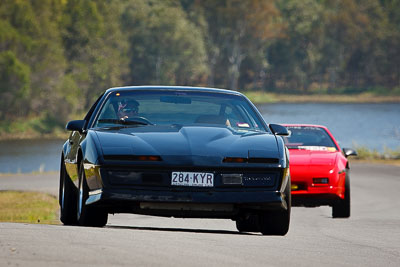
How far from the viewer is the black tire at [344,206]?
48.8 ft

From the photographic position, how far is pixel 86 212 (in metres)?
8.82

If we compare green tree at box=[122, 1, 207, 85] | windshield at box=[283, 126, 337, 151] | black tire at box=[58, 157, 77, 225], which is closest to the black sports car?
black tire at box=[58, 157, 77, 225]

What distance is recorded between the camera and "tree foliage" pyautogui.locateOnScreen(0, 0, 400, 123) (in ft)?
269

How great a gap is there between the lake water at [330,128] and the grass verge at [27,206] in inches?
573

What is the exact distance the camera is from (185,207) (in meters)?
8.34

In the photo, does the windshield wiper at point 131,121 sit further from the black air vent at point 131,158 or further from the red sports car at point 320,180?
the red sports car at point 320,180

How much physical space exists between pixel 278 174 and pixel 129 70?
98.6 m

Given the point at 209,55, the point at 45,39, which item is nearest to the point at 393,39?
the point at 209,55

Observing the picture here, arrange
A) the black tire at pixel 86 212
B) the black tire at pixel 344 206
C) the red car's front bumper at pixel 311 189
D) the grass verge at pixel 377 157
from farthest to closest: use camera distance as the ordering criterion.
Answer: the grass verge at pixel 377 157
the black tire at pixel 344 206
the red car's front bumper at pixel 311 189
the black tire at pixel 86 212

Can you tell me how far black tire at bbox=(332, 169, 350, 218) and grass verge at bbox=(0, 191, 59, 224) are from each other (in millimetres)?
4739

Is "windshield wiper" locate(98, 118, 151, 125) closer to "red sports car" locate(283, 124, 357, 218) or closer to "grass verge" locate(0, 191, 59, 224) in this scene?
"red sports car" locate(283, 124, 357, 218)

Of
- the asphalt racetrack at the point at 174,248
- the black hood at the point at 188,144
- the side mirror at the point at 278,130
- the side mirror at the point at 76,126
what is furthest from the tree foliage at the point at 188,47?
the asphalt racetrack at the point at 174,248

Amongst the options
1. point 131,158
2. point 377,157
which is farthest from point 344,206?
point 377,157

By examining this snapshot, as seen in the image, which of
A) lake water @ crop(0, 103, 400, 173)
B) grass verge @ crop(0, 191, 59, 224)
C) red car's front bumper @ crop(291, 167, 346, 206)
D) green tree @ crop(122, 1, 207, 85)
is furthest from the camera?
green tree @ crop(122, 1, 207, 85)
